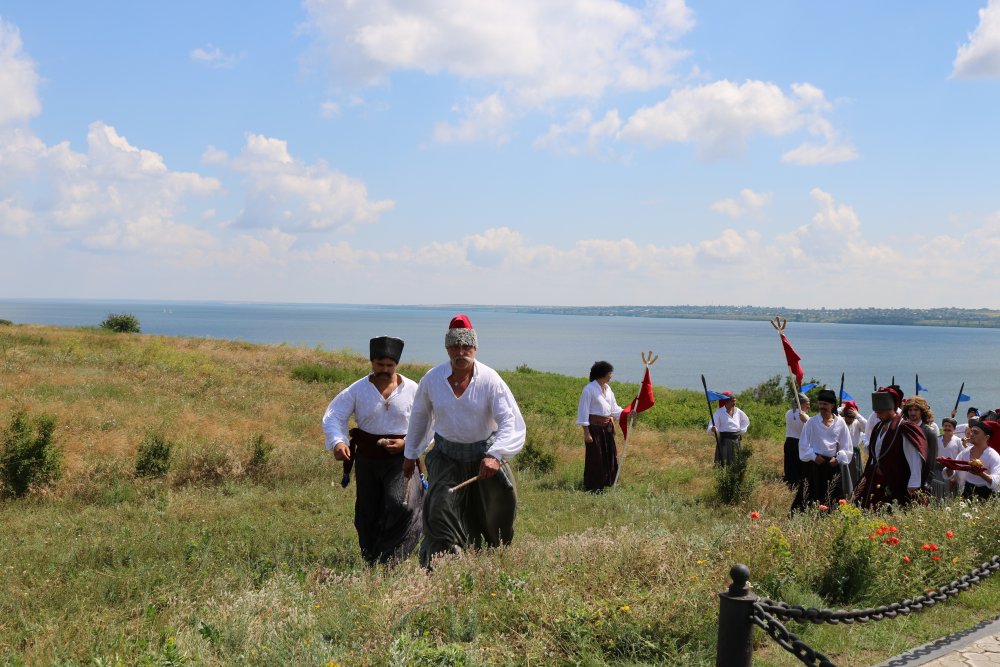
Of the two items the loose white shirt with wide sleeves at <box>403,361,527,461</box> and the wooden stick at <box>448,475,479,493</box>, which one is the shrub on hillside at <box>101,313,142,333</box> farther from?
the wooden stick at <box>448,475,479,493</box>

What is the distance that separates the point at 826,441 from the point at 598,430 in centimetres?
314

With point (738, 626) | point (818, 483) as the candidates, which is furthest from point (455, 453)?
point (818, 483)

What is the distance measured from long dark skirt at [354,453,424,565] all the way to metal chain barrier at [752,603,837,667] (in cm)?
344

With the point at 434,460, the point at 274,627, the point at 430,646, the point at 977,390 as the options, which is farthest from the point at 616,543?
the point at 977,390

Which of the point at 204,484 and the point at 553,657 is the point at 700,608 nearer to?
the point at 553,657

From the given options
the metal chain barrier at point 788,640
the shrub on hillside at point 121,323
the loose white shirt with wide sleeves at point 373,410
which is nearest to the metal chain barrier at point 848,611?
the metal chain barrier at point 788,640

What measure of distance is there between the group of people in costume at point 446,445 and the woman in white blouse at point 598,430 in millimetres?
4827

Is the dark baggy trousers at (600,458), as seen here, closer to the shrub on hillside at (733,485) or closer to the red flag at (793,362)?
the shrub on hillside at (733,485)

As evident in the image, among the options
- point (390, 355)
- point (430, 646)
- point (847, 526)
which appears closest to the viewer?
point (430, 646)

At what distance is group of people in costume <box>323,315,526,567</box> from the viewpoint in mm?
5672

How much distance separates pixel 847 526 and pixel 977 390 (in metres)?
70.0

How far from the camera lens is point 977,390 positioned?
63688 millimetres

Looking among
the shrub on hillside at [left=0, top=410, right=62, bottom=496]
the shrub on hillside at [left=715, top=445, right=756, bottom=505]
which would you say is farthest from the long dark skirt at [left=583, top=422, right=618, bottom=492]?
the shrub on hillside at [left=0, top=410, right=62, bottom=496]

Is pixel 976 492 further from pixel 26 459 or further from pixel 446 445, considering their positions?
pixel 26 459
